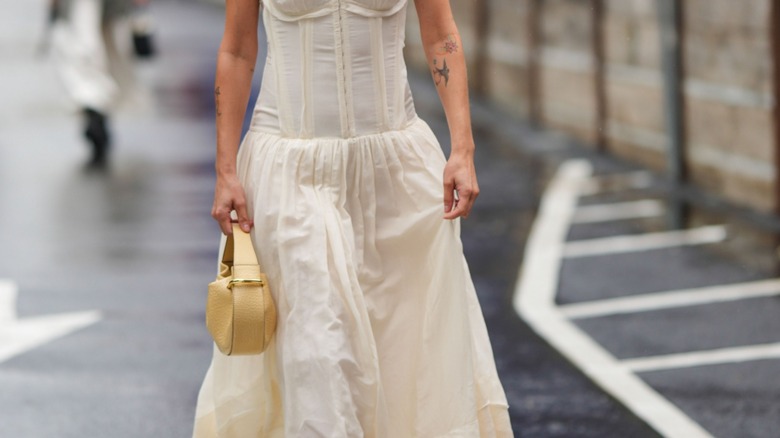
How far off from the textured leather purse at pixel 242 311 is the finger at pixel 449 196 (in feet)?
1.73

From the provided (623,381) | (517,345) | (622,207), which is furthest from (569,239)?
(623,381)

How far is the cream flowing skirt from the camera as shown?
443cm

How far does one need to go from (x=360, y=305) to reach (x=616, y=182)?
7.84 meters

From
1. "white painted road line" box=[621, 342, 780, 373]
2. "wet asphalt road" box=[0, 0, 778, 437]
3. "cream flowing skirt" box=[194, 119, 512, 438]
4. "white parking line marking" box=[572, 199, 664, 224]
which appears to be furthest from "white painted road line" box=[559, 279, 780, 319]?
"cream flowing skirt" box=[194, 119, 512, 438]

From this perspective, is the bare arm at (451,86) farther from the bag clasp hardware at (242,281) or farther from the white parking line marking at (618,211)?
the white parking line marking at (618,211)

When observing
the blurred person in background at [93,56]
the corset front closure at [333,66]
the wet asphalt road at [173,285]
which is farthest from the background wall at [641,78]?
the corset front closure at [333,66]

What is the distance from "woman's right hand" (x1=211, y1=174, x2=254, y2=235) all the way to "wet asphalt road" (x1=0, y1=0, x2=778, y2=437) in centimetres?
156

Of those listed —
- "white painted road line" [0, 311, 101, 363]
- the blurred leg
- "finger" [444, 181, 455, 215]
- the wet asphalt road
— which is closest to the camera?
"finger" [444, 181, 455, 215]

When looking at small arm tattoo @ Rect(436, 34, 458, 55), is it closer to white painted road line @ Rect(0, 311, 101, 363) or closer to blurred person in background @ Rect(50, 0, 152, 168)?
white painted road line @ Rect(0, 311, 101, 363)

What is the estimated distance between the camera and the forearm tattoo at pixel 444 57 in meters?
4.55

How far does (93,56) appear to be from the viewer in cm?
1322

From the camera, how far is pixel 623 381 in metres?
6.57

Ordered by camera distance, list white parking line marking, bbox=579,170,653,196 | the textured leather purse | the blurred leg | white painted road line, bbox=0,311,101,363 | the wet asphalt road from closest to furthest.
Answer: the textured leather purse → the wet asphalt road → white painted road line, bbox=0,311,101,363 → white parking line marking, bbox=579,170,653,196 → the blurred leg

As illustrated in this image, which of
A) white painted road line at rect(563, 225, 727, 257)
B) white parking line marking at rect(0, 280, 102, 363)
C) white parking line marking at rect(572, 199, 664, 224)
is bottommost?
white parking line marking at rect(572, 199, 664, 224)
